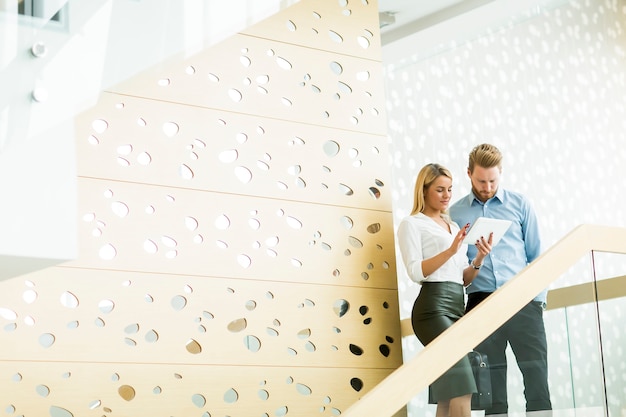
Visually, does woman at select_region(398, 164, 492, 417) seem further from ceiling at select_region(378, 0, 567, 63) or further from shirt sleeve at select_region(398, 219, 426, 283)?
ceiling at select_region(378, 0, 567, 63)

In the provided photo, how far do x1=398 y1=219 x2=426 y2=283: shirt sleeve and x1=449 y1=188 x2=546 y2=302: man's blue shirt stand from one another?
0.27 metres

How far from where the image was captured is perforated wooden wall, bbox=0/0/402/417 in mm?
3805

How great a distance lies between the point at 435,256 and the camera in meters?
4.20

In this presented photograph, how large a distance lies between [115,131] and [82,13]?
1.99m

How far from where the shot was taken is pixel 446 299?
4.27m

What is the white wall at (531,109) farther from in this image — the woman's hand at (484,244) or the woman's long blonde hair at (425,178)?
the woman's hand at (484,244)

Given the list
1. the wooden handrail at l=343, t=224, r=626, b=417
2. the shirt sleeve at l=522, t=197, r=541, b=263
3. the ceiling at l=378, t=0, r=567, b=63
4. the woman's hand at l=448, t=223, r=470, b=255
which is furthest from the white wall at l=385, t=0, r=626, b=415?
the wooden handrail at l=343, t=224, r=626, b=417

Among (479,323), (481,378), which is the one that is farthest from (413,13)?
(481,378)

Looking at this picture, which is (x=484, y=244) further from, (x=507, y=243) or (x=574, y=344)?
(x=574, y=344)

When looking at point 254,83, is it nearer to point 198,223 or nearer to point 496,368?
point 198,223

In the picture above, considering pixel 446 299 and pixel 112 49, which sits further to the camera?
pixel 446 299

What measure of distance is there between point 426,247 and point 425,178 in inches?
12.9

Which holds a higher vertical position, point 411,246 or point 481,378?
point 411,246

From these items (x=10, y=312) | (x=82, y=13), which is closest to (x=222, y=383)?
(x=10, y=312)
